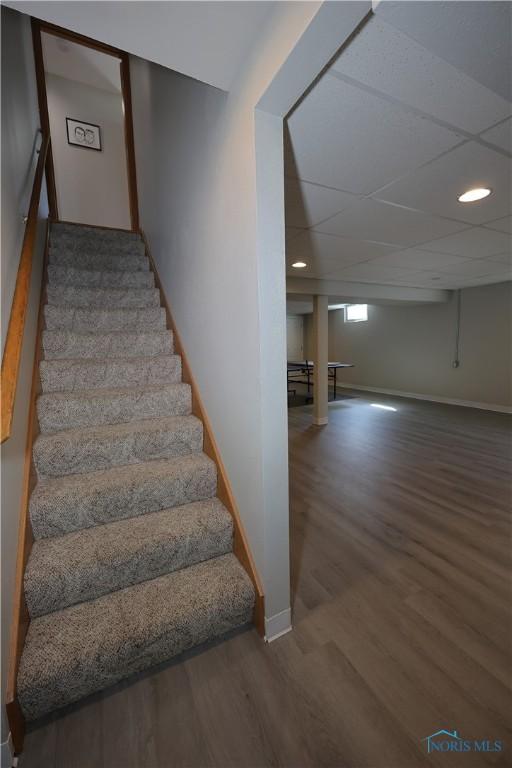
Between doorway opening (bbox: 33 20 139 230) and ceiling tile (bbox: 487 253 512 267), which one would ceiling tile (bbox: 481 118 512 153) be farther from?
doorway opening (bbox: 33 20 139 230)

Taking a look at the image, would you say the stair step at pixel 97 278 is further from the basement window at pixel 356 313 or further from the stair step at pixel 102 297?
the basement window at pixel 356 313

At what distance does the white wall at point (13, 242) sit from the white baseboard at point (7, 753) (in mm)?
18

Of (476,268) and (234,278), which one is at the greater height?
(476,268)

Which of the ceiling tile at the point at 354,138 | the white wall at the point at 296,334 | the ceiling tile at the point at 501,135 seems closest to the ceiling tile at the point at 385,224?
the ceiling tile at the point at 354,138

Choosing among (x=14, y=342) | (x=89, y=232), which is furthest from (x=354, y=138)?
(x=89, y=232)

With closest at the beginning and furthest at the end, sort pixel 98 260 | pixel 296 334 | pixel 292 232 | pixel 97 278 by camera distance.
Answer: pixel 292 232 < pixel 97 278 < pixel 98 260 < pixel 296 334

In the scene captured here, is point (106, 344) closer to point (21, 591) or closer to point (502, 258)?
point (21, 591)

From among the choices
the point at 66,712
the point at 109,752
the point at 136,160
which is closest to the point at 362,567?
the point at 109,752

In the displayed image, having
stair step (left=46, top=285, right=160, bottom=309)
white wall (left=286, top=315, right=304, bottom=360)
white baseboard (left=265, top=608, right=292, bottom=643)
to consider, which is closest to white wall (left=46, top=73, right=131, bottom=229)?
stair step (left=46, top=285, right=160, bottom=309)

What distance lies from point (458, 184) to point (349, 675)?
250 centimetres

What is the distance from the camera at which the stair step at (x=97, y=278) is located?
2572 mm

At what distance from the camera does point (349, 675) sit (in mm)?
1201

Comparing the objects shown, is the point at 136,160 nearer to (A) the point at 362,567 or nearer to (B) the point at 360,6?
(B) the point at 360,6

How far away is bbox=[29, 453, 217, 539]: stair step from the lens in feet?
4.60
